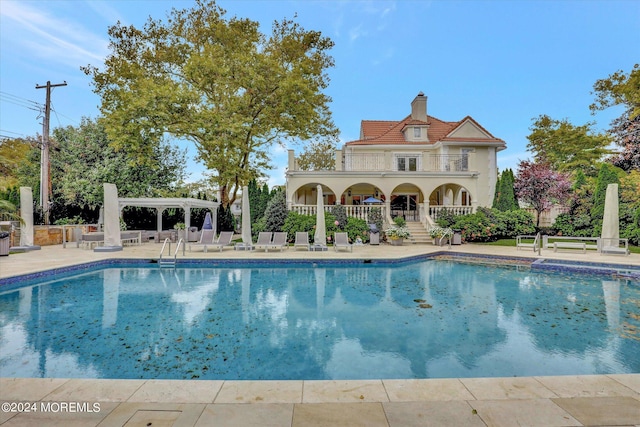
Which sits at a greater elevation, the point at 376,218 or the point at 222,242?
the point at 376,218

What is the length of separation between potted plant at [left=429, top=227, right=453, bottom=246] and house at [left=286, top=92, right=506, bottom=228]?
98.1 inches

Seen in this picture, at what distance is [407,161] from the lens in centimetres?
2542

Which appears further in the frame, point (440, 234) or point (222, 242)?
point (440, 234)

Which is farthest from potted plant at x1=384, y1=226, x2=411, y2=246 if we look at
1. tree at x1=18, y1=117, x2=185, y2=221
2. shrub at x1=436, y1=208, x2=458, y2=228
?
tree at x1=18, y1=117, x2=185, y2=221

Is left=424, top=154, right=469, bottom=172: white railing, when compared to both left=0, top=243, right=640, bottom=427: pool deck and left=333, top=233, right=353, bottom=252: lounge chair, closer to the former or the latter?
left=333, top=233, right=353, bottom=252: lounge chair

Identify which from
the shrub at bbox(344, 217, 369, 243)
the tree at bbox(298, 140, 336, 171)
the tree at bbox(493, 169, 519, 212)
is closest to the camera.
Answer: the shrub at bbox(344, 217, 369, 243)

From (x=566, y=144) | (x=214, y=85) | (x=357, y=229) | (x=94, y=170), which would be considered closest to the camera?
(x=357, y=229)

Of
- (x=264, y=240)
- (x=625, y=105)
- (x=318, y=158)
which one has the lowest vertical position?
(x=264, y=240)

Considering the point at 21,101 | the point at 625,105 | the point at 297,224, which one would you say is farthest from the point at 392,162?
the point at 21,101

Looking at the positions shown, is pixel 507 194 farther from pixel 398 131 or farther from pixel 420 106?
pixel 420 106

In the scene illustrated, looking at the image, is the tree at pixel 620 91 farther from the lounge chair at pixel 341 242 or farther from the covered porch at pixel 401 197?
the lounge chair at pixel 341 242

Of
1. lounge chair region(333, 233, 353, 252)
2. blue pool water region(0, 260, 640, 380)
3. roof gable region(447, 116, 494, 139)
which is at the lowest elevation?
blue pool water region(0, 260, 640, 380)

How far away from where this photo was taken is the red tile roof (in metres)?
25.4

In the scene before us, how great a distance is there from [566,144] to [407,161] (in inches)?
698
